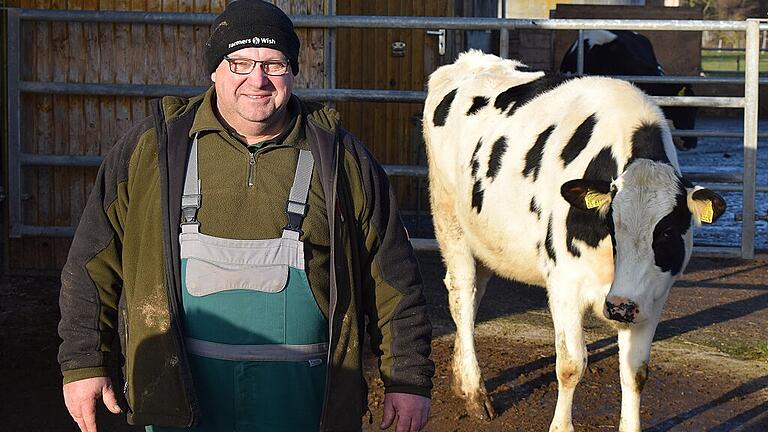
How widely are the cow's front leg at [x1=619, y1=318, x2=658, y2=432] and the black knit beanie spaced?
2.54 metres

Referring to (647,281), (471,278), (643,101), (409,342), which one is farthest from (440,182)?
(409,342)

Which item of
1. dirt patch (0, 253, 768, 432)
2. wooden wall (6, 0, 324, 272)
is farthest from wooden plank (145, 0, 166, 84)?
dirt patch (0, 253, 768, 432)

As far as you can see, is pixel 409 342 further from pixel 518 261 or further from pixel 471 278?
pixel 471 278

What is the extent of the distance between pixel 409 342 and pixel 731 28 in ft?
17.5

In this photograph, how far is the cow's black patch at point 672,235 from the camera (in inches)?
188

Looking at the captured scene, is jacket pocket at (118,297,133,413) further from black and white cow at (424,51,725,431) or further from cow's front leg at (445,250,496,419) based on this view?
cow's front leg at (445,250,496,419)

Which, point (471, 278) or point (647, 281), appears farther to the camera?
point (471, 278)

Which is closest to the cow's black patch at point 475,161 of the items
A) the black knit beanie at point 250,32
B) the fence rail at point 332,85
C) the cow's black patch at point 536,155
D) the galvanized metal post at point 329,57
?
the cow's black patch at point 536,155

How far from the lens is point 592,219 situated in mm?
5051

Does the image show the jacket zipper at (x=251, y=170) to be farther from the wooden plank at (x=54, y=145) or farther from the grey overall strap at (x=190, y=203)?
the wooden plank at (x=54, y=145)

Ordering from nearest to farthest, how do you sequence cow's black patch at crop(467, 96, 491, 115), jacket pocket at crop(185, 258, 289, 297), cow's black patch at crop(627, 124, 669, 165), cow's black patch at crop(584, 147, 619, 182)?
jacket pocket at crop(185, 258, 289, 297), cow's black patch at crop(627, 124, 669, 165), cow's black patch at crop(584, 147, 619, 182), cow's black patch at crop(467, 96, 491, 115)

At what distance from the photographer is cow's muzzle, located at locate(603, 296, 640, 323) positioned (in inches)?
185

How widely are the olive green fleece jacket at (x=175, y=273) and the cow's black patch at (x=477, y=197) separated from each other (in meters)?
2.76

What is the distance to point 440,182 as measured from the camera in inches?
260
